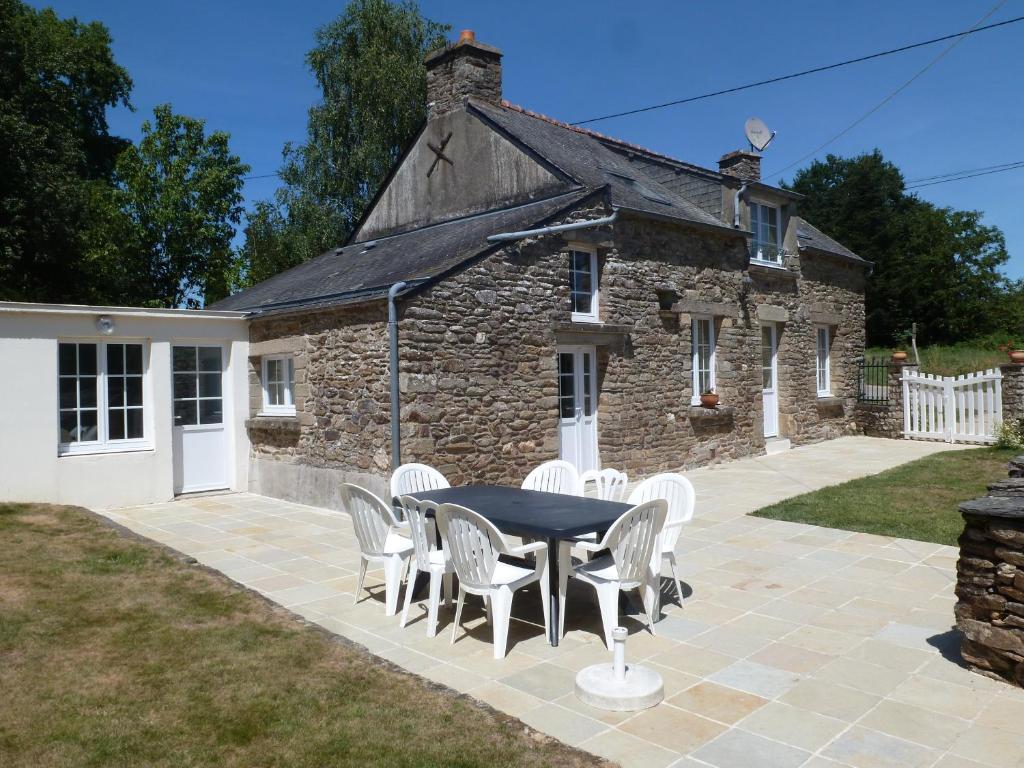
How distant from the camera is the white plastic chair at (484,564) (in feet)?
14.7

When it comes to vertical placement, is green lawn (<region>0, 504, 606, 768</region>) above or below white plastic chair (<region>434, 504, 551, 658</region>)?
below

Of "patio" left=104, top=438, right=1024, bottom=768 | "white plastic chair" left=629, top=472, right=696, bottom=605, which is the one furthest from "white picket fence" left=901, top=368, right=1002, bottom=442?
"white plastic chair" left=629, top=472, right=696, bottom=605

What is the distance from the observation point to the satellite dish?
1413 centimetres

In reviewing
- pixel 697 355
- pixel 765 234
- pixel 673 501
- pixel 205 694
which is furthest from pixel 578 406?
pixel 205 694

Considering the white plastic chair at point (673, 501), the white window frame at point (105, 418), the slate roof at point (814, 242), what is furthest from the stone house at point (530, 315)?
the white plastic chair at point (673, 501)

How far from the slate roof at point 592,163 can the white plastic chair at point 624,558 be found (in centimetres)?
654

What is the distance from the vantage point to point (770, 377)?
14.6 metres

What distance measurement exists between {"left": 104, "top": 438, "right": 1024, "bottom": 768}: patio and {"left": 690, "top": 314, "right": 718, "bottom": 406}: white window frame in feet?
14.6

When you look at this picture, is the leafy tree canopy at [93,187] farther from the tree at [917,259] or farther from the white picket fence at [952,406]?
the tree at [917,259]

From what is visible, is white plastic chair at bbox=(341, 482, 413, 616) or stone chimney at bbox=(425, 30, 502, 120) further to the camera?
stone chimney at bbox=(425, 30, 502, 120)

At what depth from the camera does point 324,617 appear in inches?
207

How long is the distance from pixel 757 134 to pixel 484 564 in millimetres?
12104

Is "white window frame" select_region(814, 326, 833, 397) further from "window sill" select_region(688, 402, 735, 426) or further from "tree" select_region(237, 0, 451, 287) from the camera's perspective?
"tree" select_region(237, 0, 451, 287)

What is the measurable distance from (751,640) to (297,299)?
7431mm
